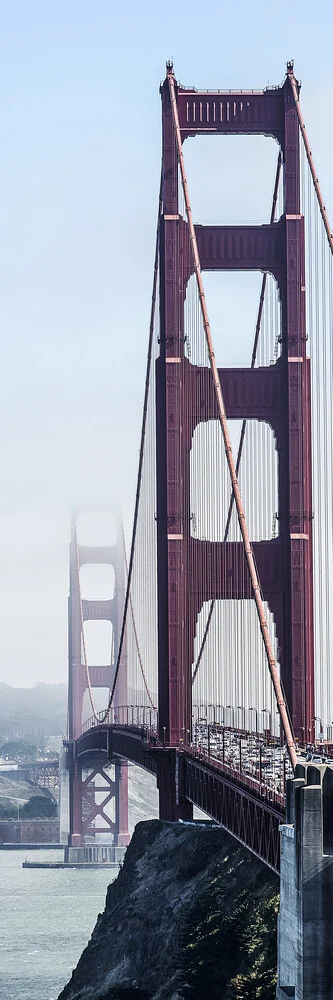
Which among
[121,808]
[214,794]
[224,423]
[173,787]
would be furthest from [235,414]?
[121,808]

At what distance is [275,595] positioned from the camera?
3997 cm

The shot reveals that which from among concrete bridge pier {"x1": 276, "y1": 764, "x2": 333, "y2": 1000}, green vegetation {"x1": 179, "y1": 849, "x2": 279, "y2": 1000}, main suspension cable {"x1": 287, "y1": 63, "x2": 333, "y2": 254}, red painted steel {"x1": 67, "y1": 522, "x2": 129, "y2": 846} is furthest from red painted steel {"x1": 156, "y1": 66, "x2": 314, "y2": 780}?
red painted steel {"x1": 67, "y1": 522, "x2": 129, "y2": 846}

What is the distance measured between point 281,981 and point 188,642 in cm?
1917

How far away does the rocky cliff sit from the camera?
30.1 metres

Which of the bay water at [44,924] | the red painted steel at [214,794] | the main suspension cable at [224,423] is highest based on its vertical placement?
the main suspension cable at [224,423]

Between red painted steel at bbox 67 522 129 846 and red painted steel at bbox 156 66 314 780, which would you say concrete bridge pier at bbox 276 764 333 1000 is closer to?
red painted steel at bbox 156 66 314 780

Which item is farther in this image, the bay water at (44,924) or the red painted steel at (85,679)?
the red painted steel at (85,679)

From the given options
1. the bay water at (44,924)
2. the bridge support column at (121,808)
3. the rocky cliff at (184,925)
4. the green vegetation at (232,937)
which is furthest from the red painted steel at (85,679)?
the green vegetation at (232,937)

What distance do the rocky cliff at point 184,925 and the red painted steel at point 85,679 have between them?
50318 mm

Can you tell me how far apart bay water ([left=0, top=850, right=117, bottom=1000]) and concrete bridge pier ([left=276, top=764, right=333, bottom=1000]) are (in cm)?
2864

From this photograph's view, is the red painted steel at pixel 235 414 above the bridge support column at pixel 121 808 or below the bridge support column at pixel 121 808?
above

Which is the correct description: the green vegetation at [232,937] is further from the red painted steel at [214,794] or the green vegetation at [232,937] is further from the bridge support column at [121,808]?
the bridge support column at [121,808]

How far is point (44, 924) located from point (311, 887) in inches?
1806

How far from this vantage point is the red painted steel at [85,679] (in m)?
98.7
